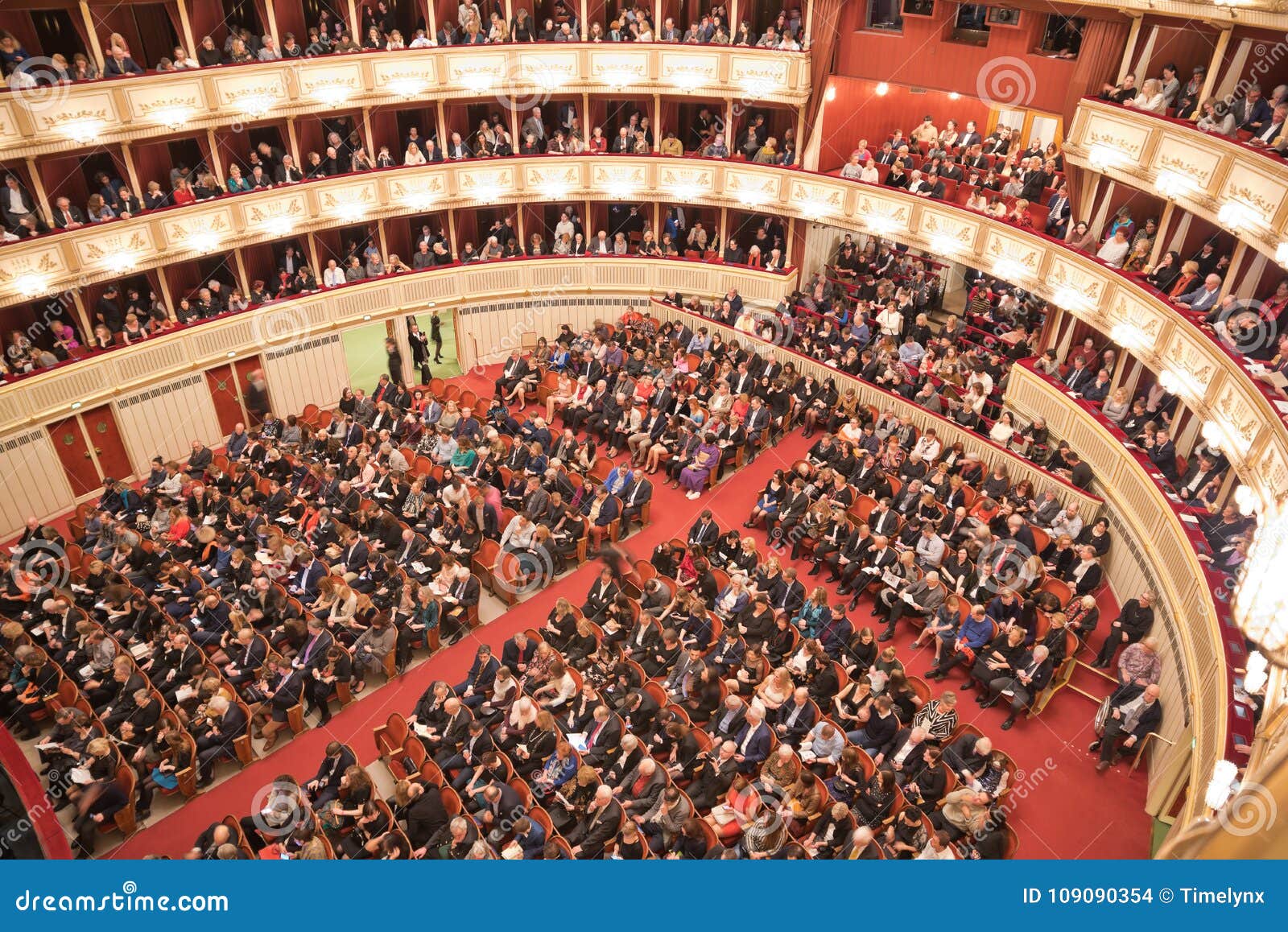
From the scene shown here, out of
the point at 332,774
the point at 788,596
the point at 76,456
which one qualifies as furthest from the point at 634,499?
the point at 76,456

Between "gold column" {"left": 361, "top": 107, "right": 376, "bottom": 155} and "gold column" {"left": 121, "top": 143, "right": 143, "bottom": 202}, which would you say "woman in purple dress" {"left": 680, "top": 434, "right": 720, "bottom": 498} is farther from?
Result: "gold column" {"left": 121, "top": 143, "right": 143, "bottom": 202}

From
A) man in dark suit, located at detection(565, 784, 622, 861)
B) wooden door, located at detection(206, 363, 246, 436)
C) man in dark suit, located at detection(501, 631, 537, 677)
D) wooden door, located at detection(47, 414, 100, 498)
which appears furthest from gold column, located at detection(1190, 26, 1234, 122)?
wooden door, located at detection(47, 414, 100, 498)

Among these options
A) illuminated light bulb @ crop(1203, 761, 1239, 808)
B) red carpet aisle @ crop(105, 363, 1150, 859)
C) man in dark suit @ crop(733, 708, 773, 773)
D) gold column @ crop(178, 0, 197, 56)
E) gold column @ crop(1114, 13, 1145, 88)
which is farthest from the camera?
gold column @ crop(178, 0, 197, 56)

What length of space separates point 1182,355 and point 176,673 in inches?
511

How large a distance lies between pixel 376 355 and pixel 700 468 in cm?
963

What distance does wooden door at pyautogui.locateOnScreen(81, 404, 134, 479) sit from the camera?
1556 centimetres

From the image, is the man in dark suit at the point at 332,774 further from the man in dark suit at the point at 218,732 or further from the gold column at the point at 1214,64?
the gold column at the point at 1214,64

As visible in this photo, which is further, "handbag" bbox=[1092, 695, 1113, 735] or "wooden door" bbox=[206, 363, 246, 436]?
"wooden door" bbox=[206, 363, 246, 436]

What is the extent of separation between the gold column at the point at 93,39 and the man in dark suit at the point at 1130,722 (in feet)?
57.7

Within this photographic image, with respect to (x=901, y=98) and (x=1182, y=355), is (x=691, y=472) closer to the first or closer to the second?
(x=1182, y=355)

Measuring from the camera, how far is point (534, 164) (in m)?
19.4

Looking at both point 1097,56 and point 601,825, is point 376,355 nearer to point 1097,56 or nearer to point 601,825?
point 601,825

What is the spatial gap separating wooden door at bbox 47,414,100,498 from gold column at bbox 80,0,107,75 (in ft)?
19.2

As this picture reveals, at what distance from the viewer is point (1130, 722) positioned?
9.88 meters
